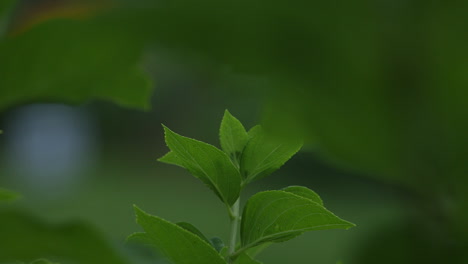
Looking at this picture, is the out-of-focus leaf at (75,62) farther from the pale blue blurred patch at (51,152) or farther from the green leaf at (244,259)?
the pale blue blurred patch at (51,152)

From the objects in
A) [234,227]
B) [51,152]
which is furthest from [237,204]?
[51,152]

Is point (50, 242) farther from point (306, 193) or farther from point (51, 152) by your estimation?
point (51, 152)

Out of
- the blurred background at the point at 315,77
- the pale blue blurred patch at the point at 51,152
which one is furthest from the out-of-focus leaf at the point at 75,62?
the pale blue blurred patch at the point at 51,152

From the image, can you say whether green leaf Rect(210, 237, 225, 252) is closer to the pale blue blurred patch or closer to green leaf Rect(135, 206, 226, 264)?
green leaf Rect(135, 206, 226, 264)

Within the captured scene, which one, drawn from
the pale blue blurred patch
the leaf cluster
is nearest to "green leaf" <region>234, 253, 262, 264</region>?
the leaf cluster

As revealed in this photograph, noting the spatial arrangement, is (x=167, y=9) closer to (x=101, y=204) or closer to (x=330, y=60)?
(x=330, y=60)
